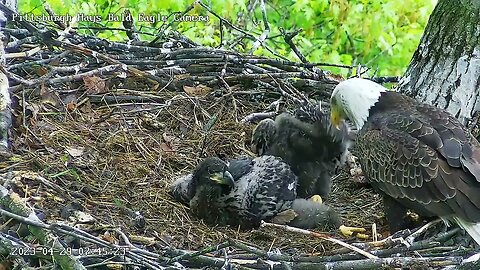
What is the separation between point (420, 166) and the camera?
4.31 meters

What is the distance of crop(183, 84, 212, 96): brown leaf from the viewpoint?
6.04 meters

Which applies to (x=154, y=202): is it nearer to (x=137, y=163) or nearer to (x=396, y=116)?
(x=137, y=163)

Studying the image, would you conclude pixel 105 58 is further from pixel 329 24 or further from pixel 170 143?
pixel 329 24

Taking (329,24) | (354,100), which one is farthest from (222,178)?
(329,24)

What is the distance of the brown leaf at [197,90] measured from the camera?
604 cm

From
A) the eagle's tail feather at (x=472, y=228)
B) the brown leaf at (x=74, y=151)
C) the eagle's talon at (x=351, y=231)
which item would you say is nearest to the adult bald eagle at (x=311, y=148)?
the eagle's talon at (x=351, y=231)

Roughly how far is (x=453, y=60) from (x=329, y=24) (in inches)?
267

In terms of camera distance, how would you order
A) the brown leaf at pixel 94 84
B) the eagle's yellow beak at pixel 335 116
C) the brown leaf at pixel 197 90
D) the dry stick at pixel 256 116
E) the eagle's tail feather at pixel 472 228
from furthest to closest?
1. the brown leaf at pixel 197 90
2. the dry stick at pixel 256 116
3. the brown leaf at pixel 94 84
4. the eagle's yellow beak at pixel 335 116
5. the eagle's tail feather at pixel 472 228

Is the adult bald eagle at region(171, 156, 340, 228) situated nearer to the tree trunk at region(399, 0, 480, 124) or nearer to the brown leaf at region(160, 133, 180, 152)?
the brown leaf at region(160, 133, 180, 152)

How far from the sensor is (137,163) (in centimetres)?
514

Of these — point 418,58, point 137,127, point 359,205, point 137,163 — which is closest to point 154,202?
point 137,163

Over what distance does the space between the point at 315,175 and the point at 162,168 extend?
3.55ft

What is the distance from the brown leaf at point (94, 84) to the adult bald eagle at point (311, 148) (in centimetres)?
150

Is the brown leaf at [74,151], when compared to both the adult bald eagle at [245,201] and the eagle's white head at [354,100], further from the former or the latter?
the eagle's white head at [354,100]
